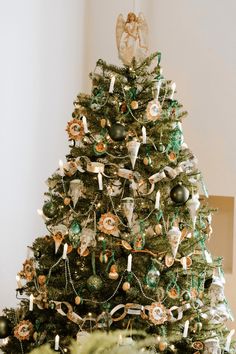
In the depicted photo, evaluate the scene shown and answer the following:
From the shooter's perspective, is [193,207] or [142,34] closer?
[193,207]

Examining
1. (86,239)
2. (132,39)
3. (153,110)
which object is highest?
(132,39)

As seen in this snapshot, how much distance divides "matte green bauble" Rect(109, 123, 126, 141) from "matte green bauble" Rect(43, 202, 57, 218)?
1.12 feet

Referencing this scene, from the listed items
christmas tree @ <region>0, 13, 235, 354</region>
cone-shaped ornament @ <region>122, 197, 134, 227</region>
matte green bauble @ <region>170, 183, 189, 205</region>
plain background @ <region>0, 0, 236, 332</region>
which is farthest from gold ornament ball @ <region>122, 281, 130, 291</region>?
plain background @ <region>0, 0, 236, 332</region>

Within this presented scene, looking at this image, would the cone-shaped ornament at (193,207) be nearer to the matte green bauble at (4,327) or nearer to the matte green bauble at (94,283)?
the matte green bauble at (94,283)

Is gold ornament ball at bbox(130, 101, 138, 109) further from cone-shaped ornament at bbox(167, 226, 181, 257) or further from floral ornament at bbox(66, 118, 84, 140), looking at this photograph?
cone-shaped ornament at bbox(167, 226, 181, 257)

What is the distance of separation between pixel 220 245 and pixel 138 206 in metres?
1.61

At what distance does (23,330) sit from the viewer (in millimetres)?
2211

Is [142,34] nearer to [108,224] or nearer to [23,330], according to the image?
[108,224]

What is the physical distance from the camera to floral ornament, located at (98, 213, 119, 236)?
6.89ft

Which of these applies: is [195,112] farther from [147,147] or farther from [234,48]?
[147,147]

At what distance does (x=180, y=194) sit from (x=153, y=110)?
0.31 m

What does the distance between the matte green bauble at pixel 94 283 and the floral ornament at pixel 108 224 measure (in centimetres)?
16

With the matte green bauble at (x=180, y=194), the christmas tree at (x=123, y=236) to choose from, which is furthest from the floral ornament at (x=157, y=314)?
the matte green bauble at (x=180, y=194)

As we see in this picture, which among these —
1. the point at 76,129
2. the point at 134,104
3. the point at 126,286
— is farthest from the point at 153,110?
the point at 126,286
